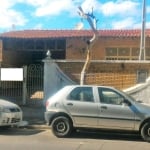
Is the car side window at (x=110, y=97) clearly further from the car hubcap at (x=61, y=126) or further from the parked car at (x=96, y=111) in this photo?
the car hubcap at (x=61, y=126)

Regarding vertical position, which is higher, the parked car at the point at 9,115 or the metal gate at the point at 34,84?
the metal gate at the point at 34,84

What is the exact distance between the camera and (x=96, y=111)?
1459 centimetres

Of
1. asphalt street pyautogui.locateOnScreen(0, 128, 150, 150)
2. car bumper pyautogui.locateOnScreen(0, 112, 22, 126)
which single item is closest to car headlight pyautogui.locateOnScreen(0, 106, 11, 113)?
car bumper pyautogui.locateOnScreen(0, 112, 22, 126)

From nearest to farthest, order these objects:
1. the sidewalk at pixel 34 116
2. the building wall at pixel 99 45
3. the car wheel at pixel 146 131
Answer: the car wheel at pixel 146 131
the sidewalk at pixel 34 116
the building wall at pixel 99 45

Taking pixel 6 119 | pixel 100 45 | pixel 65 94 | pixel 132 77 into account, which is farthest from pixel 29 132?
pixel 100 45

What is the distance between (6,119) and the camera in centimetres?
1549

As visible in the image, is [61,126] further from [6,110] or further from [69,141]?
[6,110]

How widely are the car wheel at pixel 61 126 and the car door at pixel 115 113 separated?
93 cm

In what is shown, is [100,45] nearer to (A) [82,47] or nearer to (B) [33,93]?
(A) [82,47]

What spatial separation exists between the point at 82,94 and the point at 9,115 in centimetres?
A: 243

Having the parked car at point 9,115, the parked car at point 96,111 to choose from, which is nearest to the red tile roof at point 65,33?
the parked car at point 9,115

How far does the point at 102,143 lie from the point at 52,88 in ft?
28.0

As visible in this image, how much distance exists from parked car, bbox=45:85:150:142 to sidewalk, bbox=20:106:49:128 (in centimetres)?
231

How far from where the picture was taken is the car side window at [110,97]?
14.7 m
